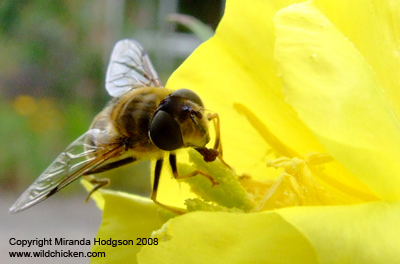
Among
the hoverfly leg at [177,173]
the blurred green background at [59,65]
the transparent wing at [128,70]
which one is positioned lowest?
the blurred green background at [59,65]

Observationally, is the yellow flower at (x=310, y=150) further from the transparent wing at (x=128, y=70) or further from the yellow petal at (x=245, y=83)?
the transparent wing at (x=128, y=70)

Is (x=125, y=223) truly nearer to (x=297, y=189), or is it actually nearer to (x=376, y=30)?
(x=297, y=189)

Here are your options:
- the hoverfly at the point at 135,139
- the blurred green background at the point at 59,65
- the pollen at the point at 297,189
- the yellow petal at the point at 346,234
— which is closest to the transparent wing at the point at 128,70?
the hoverfly at the point at 135,139

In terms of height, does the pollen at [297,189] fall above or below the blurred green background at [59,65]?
above

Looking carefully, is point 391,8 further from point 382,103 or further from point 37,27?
point 37,27

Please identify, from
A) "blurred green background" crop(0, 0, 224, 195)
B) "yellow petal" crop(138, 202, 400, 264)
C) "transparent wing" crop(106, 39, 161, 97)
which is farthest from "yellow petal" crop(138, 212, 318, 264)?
"blurred green background" crop(0, 0, 224, 195)

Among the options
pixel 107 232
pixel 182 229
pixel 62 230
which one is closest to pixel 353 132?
pixel 182 229

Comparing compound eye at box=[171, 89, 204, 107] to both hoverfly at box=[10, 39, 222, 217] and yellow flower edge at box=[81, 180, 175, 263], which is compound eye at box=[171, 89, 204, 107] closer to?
hoverfly at box=[10, 39, 222, 217]

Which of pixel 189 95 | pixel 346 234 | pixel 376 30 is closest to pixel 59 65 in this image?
pixel 189 95
